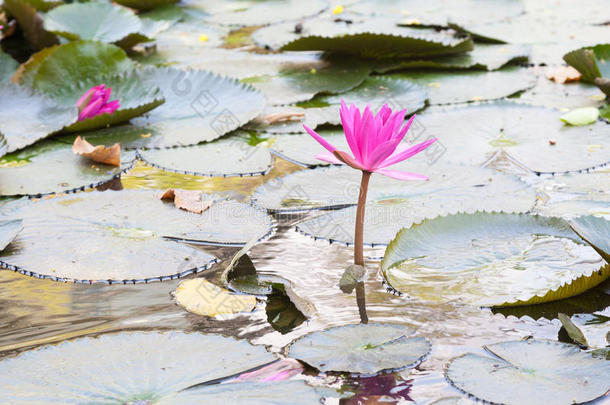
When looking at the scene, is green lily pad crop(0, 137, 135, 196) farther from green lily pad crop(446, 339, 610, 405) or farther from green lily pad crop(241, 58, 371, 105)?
green lily pad crop(446, 339, 610, 405)

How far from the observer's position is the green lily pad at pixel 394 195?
1.92 m

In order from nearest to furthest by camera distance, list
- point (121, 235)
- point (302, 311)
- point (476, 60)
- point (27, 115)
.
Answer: point (302, 311), point (121, 235), point (27, 115), point (476, 60)

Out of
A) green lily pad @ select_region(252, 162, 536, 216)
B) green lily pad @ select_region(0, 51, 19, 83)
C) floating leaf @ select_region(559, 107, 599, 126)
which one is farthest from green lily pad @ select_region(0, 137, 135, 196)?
floating leaf @ select_region(559, 107, 599, 126)

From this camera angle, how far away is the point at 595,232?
1531 mm

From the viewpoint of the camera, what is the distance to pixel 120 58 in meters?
2.93

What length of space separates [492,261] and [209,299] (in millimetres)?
641

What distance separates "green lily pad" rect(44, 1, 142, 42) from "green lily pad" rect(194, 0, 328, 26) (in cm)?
82

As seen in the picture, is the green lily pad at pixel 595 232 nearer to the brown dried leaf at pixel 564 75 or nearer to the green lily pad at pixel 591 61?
the green lily pad at pixel 591 61

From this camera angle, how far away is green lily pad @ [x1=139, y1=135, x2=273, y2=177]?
7.46ft

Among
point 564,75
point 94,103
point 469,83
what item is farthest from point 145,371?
→ point 564,75

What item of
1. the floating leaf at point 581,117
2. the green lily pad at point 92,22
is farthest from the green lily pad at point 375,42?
the floating leaf at point 581,117

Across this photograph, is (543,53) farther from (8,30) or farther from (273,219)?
(8,30)

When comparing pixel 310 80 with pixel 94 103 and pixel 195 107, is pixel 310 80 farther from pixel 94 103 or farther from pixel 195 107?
pixel 94 103

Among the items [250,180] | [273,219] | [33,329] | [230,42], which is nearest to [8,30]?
[230,42]
